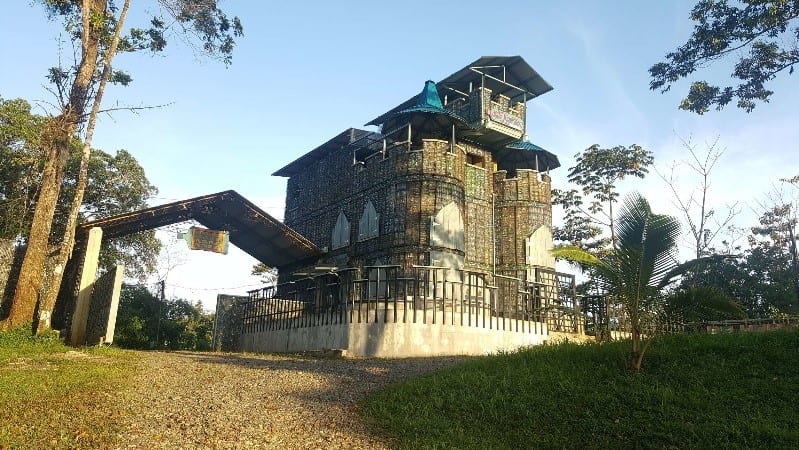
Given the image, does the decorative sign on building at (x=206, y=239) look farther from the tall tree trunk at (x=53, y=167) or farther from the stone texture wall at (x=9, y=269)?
the tall tree trunk at (x=53, y=167)

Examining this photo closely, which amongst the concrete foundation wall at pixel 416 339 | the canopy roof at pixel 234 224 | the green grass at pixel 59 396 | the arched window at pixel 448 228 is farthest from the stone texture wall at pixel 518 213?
the green grass at pixel 59 396

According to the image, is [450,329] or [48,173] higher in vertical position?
[48,173]

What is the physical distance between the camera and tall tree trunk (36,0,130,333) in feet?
47.9

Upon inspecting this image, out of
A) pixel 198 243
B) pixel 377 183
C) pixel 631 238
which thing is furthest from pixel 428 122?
pixel 631 238

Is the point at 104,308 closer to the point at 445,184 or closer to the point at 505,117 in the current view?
the point at 445,184

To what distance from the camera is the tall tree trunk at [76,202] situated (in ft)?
47.9

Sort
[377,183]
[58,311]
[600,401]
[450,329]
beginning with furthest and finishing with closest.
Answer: [377,183] < [58,311] < [450,329] < [600,401]

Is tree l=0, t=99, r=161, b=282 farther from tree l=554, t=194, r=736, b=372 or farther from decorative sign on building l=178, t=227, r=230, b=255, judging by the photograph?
tree l=554, t=194, r=736, b=372

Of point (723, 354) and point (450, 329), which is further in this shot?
point (450, 329)

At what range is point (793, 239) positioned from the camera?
3250cm

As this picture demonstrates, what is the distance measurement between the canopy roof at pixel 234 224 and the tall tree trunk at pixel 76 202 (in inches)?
64.7

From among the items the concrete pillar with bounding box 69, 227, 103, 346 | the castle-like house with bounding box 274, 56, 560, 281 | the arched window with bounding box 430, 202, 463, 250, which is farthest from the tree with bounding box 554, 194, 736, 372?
the concrete pillar with bounding box 69, 227, 103, 346

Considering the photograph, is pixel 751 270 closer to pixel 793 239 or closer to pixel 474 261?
pixel 793 239

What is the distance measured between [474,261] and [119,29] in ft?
49.2
